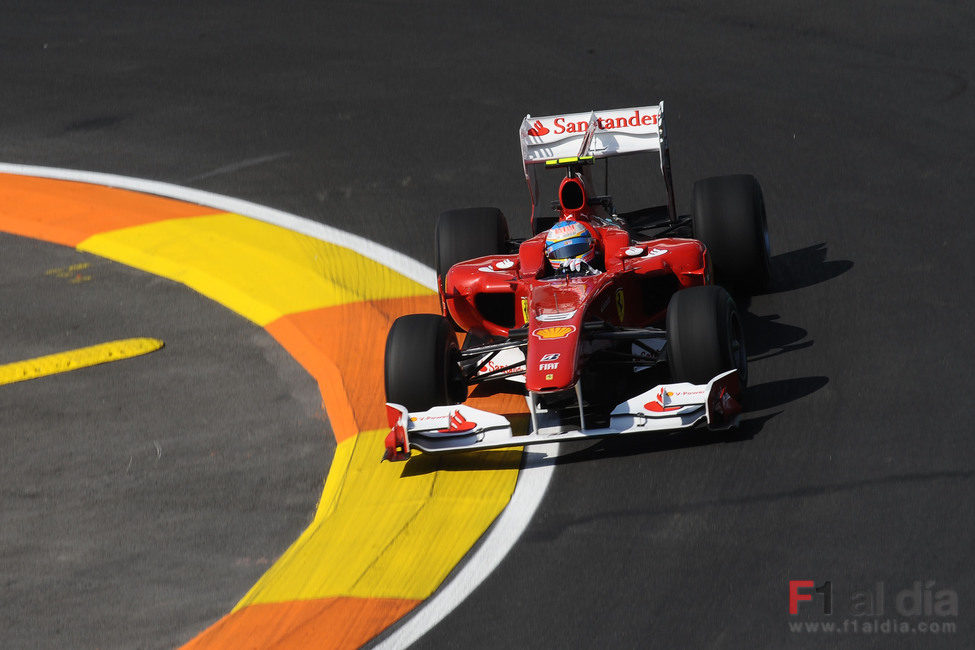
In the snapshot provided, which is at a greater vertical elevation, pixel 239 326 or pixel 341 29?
pixel 341 29

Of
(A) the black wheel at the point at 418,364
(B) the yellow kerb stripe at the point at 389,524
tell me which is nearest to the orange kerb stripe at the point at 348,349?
(B) the yellow kerb stripe at the point at 389,524

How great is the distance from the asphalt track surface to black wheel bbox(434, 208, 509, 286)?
133 cm

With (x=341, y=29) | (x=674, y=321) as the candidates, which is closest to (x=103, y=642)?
(x=674, y=321)

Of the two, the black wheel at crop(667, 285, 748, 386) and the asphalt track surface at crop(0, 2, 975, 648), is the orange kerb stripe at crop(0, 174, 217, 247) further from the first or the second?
the black wheel at crop(667, 285, 748, 386)

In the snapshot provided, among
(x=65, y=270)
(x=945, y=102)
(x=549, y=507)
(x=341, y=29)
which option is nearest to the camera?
(x=549, y=507)

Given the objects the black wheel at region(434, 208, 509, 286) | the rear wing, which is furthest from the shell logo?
the rear wing

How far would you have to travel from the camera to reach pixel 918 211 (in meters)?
9.98

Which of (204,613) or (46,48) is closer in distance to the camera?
(204,613)

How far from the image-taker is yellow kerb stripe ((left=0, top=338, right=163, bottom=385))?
8867mm

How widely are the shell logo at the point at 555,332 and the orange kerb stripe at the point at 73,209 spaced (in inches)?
197

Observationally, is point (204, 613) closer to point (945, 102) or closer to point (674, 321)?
point (674, 321)

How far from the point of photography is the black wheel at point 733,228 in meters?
8.68

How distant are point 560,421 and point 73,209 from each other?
6.11 metres

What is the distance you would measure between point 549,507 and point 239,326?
11.5 feet
